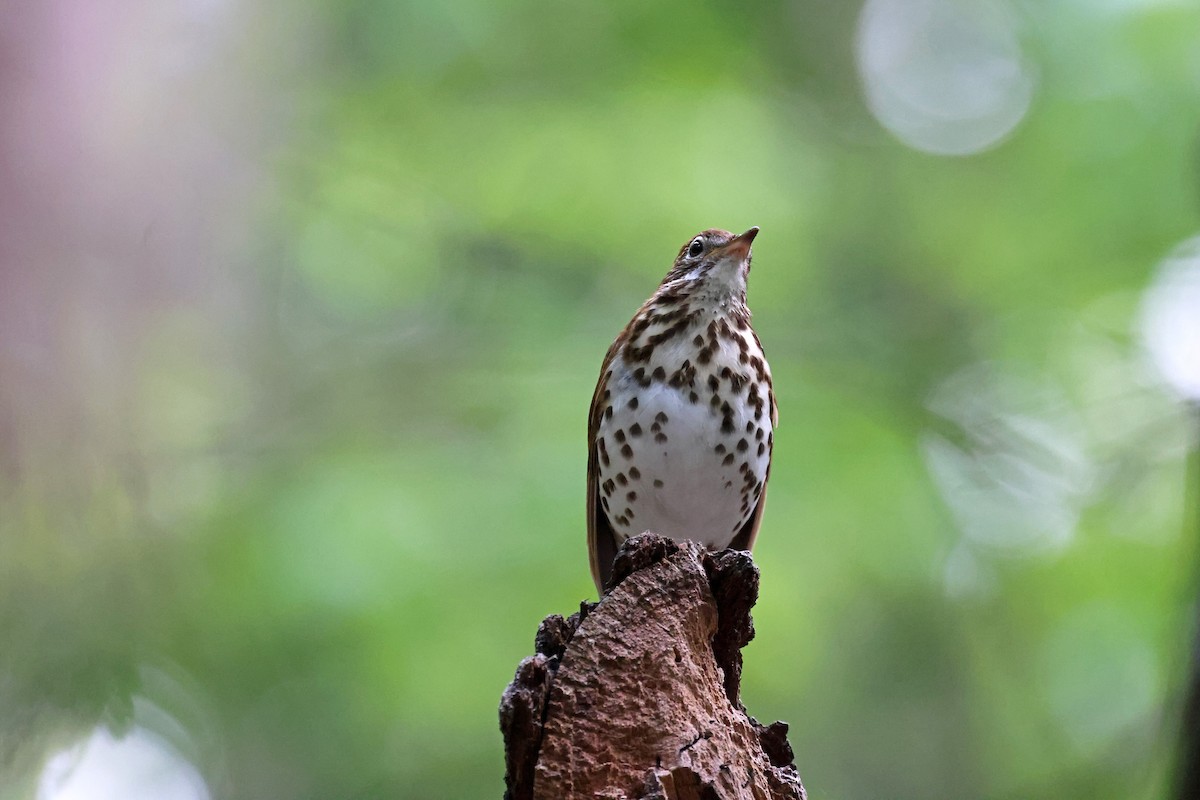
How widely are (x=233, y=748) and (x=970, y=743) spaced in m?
3.20

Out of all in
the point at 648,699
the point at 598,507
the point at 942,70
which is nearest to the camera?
the point at 648,699

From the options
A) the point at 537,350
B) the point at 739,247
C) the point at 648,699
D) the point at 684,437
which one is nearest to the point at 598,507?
the point at 684,437

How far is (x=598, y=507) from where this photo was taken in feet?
12.9

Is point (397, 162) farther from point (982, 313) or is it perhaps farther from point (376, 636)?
point (982, 313)

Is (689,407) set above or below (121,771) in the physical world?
above

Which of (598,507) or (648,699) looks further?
(598,507)

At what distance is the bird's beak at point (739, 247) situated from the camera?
3598 mm

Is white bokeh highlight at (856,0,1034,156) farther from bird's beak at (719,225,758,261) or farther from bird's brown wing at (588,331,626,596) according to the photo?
bird's brown wing at (588,331,626,596)

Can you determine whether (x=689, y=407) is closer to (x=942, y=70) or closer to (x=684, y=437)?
(x=684, y=437)

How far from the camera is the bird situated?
139 inches

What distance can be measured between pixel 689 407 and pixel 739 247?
1.73 ft

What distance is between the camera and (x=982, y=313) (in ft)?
18.3

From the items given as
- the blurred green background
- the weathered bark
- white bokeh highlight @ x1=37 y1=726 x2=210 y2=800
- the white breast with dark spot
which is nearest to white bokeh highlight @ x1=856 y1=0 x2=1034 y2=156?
the blurred green background

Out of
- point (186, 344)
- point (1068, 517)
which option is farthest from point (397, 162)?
point (1068, 517)
